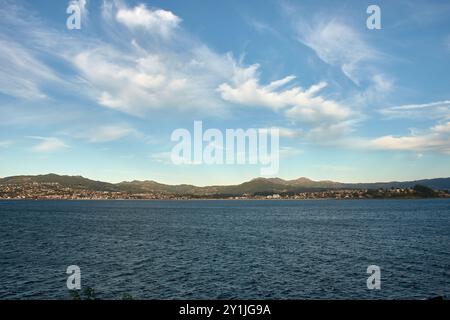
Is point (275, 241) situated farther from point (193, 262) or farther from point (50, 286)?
point (50, 286)

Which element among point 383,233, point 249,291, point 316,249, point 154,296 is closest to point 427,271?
point 316,249

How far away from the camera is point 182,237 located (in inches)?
4139

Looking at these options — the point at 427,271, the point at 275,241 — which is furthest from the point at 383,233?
the point at 427,271

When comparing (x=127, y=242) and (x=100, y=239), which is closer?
(x=127, y=242)

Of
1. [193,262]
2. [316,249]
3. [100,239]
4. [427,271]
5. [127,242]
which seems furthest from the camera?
[100,239]

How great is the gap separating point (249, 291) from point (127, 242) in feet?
180

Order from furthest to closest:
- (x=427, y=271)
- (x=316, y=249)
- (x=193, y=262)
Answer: (x=316, y=249), (x=193, y=262), (x=427, y=271)

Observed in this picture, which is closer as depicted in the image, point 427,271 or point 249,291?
point 249,291
